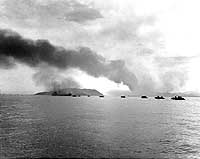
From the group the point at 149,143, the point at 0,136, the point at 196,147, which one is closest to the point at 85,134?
the point at 149,143

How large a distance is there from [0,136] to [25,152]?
21429mm

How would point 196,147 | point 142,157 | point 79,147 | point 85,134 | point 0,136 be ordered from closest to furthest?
1. point 142,157
2. point 79,147
3. point 196,147
4. point 0,136
5. point 85,134

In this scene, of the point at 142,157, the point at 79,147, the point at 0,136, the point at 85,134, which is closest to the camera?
the point at 142,157

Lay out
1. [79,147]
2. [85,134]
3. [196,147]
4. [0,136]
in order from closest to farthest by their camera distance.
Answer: [79,147] < [196,147] < [0,136] < [85,134]

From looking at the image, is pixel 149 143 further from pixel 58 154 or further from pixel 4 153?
pixel 4 153

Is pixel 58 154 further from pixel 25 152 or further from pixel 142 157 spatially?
pixel 142 157

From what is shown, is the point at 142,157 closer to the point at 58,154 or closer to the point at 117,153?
the point at 117,153

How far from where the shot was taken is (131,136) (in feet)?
228

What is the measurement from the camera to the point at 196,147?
59.5 metres

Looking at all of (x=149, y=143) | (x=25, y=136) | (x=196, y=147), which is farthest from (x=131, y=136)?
(x=25, y=136)

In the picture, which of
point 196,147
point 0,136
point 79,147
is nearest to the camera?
point 79,147

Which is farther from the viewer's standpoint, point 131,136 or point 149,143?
point 131,136

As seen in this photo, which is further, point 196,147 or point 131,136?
point 131,136

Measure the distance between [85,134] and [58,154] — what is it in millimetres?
22893
